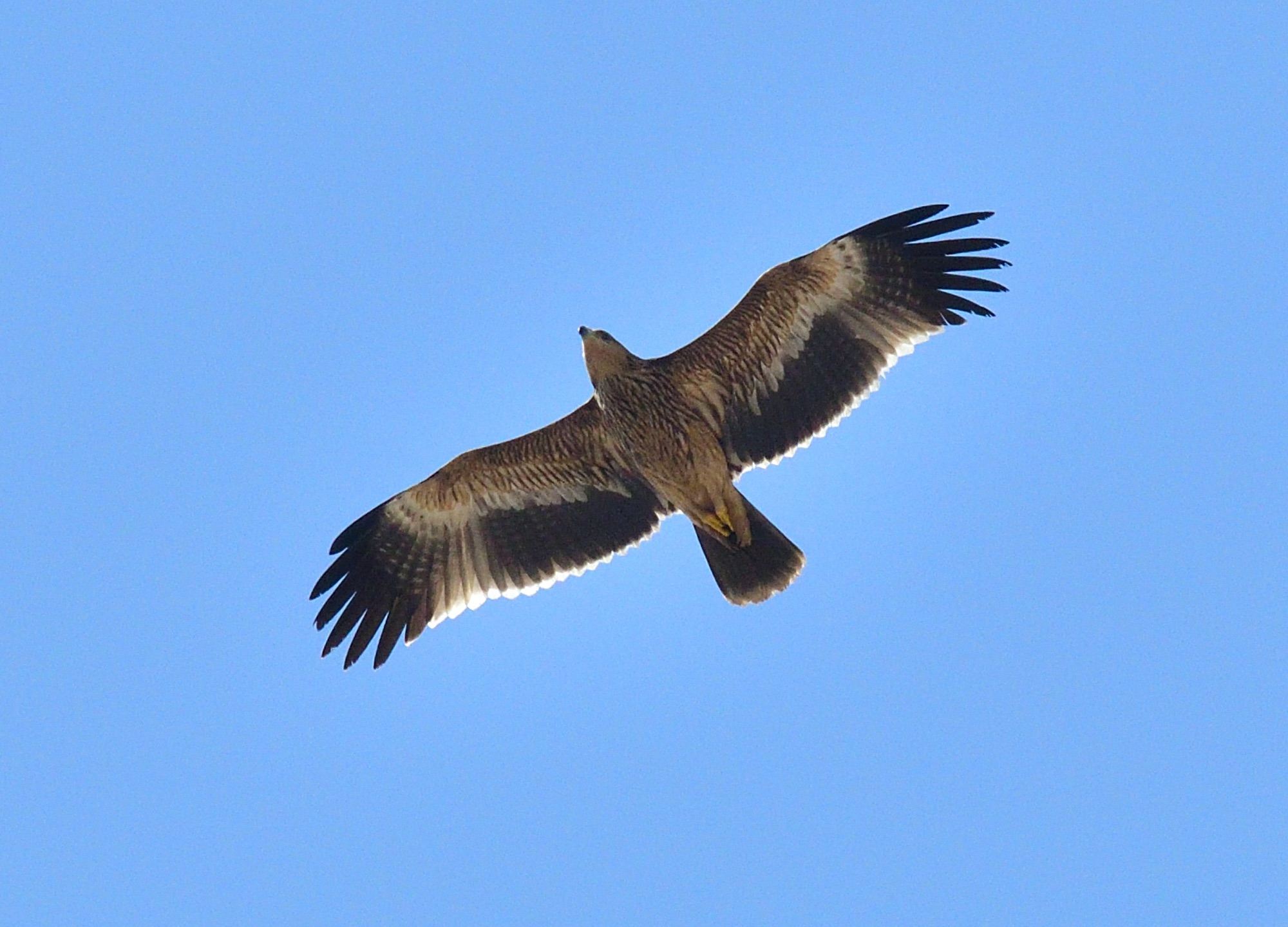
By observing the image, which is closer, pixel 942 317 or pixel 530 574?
pixel 942 317

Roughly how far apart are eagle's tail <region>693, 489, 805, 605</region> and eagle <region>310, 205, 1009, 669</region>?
0.01m

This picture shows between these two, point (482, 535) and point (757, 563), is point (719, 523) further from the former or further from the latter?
point (482, 535)

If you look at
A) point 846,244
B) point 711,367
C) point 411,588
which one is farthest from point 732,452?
point 411,588

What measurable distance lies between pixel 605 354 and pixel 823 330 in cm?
167

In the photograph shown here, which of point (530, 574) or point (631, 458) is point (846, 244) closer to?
point (631, 458)

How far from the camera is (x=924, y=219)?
12.2 metres

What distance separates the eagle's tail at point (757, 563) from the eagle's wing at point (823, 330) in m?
0.54

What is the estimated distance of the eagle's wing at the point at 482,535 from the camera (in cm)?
1301

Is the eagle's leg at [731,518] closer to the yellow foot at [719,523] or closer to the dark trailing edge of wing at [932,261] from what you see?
the yellow foot at [719,523]

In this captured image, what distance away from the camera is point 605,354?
12391 millimetres

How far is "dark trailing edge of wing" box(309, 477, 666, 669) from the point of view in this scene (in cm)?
1304

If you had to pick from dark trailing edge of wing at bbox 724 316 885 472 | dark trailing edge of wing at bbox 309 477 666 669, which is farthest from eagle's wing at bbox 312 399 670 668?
dark trailing edge of wing at bbox 724 316 885 472

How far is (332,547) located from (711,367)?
3.33 meters

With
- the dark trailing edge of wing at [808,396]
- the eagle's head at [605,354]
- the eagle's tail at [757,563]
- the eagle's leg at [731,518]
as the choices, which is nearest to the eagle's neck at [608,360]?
the eagle's head at [605,354]
